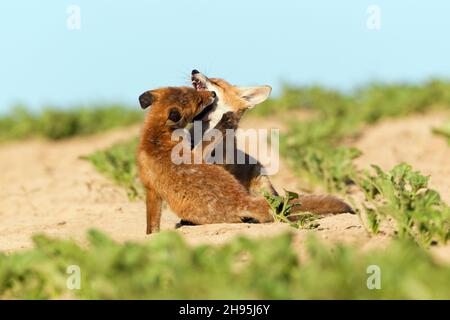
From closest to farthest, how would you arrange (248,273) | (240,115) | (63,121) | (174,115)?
(248,273) → (174,115) → (240,115) → (63,121)

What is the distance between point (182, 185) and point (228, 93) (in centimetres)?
201

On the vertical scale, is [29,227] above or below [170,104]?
below

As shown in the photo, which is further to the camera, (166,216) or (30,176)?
(30,176)

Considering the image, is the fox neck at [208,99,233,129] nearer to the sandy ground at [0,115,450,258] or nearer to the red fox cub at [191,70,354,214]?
the red fox cub at [191,70,354,214]

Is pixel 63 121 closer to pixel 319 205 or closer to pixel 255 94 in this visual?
pixel 255 94

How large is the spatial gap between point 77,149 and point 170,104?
7796 mm

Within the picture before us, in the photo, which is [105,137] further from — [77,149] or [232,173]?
[232,173]

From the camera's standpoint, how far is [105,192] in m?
9.25

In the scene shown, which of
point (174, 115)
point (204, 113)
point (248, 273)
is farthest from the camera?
point (204, 113)

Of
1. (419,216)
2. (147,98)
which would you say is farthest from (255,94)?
(419,216)

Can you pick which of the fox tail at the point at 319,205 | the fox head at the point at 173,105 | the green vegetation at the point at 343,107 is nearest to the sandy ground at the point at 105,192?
the fox tail at the point at 319,205

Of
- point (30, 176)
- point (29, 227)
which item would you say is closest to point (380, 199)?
point (29, 227)

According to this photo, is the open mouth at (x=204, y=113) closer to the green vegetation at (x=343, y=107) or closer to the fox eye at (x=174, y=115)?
the fox eye at (x=174, y=115)

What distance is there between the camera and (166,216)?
789 centimetres
